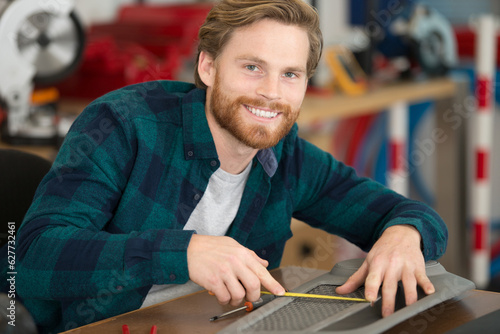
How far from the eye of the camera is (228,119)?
4.02 feet

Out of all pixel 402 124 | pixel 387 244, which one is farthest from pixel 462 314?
pixel 402 124

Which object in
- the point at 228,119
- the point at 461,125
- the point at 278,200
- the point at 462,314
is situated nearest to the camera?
the point at 462,314

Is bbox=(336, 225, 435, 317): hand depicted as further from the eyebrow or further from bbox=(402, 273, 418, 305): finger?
the eyebrow

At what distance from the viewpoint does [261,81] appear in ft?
3.91

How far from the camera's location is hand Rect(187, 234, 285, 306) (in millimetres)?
932

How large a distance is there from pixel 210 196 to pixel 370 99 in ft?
4.78

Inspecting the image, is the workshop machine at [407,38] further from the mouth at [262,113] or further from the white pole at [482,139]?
the mouth at [262,113]

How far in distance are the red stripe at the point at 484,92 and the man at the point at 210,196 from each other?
178cm

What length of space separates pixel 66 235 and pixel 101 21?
6.64 feet

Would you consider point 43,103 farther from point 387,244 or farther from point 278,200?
point 387,244

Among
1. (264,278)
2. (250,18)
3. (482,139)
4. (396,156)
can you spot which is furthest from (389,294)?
(482,139)

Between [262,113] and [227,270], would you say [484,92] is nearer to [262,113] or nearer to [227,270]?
[262,113]

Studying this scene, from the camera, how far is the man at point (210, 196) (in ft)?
3.19

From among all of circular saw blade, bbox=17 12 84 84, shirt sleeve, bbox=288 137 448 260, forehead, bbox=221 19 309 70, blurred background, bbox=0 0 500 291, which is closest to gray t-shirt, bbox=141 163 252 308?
shirt sleeve, bbox=288 137 448 260
